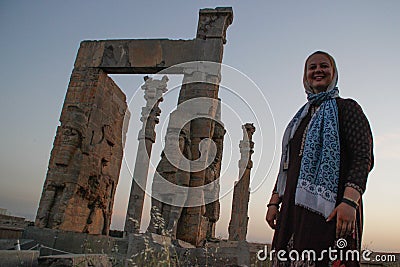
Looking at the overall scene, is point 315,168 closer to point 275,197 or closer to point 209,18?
point 275,197

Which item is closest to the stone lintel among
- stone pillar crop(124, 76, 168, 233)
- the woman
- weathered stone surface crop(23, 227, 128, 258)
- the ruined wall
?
the ruined wall

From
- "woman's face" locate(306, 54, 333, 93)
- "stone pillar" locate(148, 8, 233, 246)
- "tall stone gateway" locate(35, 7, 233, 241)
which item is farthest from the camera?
"tall stone gateway" locate(35, 7, 233, 241)

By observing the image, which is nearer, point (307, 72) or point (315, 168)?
point (315, 168)

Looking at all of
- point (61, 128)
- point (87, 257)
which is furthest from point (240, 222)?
point (87, 257)

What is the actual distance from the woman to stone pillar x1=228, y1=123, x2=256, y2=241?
35.4 feet

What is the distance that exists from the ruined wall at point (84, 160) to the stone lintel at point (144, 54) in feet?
1.15

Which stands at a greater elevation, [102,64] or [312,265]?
[102,64]

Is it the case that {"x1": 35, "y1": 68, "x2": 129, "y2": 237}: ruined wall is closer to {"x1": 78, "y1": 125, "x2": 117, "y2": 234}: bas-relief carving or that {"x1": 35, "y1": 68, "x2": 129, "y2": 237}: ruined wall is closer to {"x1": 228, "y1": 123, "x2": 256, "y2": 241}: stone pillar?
{"x1": 78, "y1": 125, "x2": 117, "y2": 234}: bas-relief carving

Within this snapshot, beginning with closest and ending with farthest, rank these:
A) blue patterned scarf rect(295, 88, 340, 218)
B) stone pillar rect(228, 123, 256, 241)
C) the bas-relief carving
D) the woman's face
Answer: blue patterned scarf rect(295, 88, 340, 218), the woman's face, the bas-relief carving, stone pillar rect(228, 123, 256, 241)

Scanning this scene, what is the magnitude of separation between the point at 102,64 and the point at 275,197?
7960 millimetres

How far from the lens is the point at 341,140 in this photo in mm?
2055

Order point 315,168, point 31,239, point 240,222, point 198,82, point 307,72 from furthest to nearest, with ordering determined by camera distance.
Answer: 1. point 240,222
2. point 198,82
3. point 31,239
4. point 307,72
5. point 315,168

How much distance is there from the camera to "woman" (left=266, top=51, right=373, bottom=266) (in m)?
1.86

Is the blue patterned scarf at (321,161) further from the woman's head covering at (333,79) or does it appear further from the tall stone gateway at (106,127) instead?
the tall stone gateway at (106,127)
